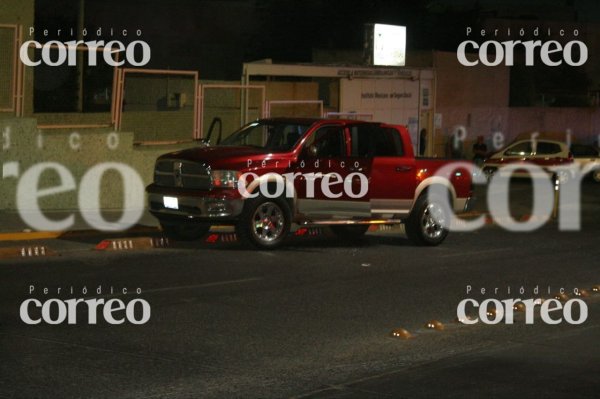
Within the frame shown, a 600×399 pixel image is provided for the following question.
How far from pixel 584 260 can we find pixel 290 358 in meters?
8.60

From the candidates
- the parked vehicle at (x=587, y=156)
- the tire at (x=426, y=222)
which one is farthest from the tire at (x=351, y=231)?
the parked vehicle at (x=587, y=156)

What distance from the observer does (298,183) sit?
1711cm

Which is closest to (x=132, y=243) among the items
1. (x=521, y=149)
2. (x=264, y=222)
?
(x=264, y=222)

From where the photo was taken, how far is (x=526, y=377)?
28.2 feet

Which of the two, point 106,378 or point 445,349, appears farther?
point 445,349

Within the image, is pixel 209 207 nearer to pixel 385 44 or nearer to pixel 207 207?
pixel 207 207

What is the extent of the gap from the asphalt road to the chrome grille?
3.23 feet

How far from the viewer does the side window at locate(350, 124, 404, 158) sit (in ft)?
58.3

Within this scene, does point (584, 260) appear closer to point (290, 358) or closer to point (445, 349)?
point (445, 349)

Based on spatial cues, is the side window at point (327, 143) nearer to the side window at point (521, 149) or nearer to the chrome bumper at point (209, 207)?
the chrome bumper at point (209, 207)

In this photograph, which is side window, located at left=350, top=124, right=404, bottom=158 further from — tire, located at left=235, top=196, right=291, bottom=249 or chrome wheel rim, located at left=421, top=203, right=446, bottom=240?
tire, located at left=235, top=196, right=291, bottom=249

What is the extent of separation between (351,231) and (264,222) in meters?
2.90

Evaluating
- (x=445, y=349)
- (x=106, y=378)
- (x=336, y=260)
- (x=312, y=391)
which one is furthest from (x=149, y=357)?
(x=336, y=260)

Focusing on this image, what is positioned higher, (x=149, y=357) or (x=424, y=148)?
(x=424, y=148)
